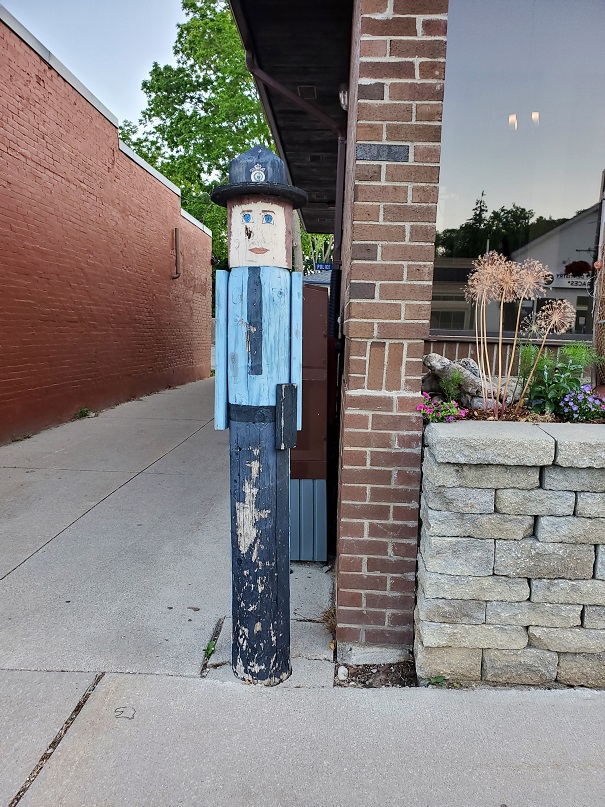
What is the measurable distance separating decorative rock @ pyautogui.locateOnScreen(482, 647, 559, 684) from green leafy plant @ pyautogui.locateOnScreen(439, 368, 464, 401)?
1106 mm

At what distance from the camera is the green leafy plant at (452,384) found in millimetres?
2770

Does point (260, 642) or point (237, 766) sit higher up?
point (260, 642)

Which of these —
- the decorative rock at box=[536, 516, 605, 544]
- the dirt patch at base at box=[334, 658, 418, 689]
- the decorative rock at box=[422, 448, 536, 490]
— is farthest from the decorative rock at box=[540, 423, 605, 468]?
the dirt patch at base at box=[334, 658, 418, 689]

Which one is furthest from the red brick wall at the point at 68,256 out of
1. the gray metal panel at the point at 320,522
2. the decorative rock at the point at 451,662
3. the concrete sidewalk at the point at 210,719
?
the decorative rock at the point at 451,662

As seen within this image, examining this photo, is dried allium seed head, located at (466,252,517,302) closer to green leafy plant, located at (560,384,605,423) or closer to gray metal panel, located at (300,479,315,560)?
green leafy plant, located at (560,384,605,423)

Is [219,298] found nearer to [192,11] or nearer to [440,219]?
[440,219]

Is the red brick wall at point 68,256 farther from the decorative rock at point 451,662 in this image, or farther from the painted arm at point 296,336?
the decorative rock at point 451,662

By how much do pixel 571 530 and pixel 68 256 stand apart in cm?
800

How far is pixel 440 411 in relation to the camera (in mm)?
2596

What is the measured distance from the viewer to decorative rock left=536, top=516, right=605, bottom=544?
2305 millimetres

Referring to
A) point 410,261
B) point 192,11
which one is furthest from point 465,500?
point 192,11

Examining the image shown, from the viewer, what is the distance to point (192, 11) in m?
20.4

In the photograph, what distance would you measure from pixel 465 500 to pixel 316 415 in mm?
1386

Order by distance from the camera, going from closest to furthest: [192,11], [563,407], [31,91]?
[563,407], [31,91], [192,11]
